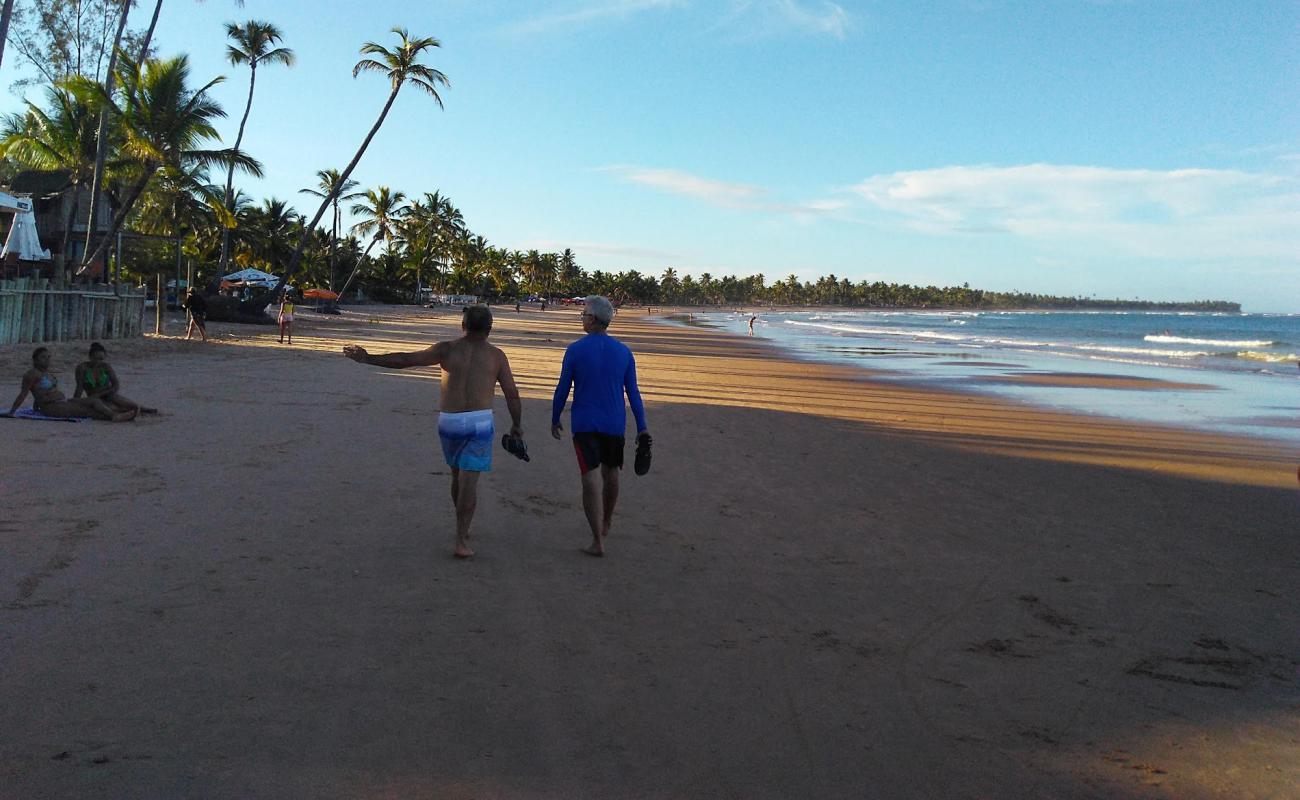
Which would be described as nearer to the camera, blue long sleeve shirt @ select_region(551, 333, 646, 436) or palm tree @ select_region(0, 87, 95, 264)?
blue long sleeve shirt @ select_region(551, 333, 646, 436)

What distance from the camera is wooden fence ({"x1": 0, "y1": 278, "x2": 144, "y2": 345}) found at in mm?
17547

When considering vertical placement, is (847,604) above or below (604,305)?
below

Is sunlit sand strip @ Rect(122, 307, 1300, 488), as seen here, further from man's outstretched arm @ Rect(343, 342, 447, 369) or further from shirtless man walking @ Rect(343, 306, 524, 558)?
man's outstretched arm @ Rect(343, 342, 447, 369)

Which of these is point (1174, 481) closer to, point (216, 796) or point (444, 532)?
point (444, 532)

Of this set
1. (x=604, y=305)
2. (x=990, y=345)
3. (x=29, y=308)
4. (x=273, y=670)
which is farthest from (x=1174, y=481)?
(x=990, y=345)

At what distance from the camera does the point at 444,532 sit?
6.46 meters

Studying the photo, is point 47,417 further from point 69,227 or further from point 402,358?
point 69,227

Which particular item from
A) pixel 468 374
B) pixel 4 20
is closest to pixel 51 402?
pixel 468 374

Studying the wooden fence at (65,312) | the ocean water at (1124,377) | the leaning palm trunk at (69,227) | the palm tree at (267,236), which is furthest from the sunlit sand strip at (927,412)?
the palm tree at (267,236)

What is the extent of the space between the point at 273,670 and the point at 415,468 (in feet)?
15.4

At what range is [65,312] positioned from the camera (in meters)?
19.4

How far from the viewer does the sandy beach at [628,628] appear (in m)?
3.35

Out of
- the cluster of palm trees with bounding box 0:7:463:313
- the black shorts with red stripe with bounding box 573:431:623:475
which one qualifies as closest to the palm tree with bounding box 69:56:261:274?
the cluster of palm trees with bounding box 0:7:463:313

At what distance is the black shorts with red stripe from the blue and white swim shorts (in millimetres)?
597
